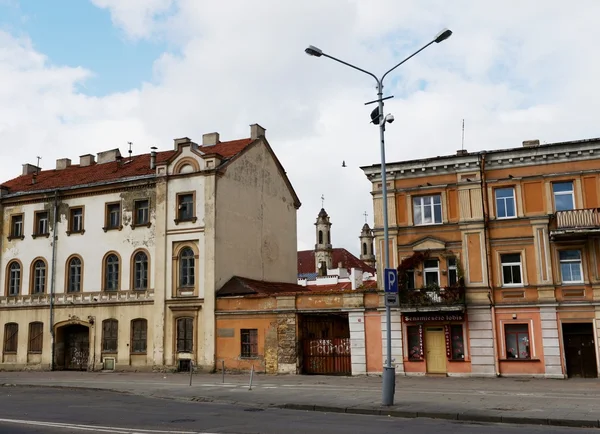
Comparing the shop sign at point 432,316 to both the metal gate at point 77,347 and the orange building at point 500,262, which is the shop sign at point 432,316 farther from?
the metal gate at point 77,347

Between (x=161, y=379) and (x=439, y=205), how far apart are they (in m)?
15.2

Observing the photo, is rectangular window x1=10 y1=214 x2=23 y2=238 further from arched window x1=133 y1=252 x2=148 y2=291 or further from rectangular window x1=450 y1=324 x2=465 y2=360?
rectangular window x1=450 y1=324 x2=465 y2=360

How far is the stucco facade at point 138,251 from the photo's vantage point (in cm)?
3475

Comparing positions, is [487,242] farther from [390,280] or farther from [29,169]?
[29,169]

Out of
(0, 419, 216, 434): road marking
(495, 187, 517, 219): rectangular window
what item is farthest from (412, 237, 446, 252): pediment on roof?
(0, 419, 216, 434): road marking

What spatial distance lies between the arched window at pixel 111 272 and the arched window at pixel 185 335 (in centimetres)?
497

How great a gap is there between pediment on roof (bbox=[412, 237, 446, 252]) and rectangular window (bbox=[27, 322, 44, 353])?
2298cm

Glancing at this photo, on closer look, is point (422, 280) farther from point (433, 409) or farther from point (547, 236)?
point (433, 409)

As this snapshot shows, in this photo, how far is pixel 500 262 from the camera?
28.8 metres

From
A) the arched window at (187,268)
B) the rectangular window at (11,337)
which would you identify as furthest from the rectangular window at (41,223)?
A: the arched window at (187,268)

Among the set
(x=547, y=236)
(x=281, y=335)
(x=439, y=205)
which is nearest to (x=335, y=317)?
(x=281, y=335)

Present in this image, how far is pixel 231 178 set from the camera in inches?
1437

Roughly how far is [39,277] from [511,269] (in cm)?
2762

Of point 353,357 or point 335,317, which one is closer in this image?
point 353,357
